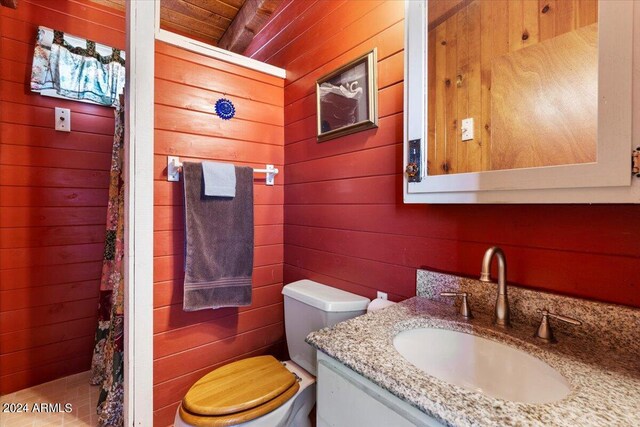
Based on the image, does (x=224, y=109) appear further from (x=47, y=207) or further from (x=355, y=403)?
(x=355, y=403)

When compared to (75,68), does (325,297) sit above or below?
below

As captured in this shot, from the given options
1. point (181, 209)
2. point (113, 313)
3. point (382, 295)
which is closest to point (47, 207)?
point (113, 313)

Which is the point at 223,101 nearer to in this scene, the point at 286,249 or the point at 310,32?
the point at 310,32

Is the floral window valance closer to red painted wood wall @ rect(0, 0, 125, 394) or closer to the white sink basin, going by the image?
red painted wood wall @ rect(0, 0, 125, 394)

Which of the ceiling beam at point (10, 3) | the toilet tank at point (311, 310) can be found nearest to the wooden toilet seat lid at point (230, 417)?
the toilet tank at point (311, 310)

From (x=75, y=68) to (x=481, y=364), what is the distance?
257 cm

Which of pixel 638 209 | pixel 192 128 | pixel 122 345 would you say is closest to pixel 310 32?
pixel 192 128

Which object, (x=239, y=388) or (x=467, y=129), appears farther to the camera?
(x=239, y=388)

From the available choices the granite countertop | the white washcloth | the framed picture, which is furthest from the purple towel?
the granite countertop

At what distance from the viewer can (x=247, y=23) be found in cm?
196

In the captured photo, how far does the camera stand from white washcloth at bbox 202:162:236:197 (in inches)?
55.2

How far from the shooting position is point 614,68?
582 millimetres

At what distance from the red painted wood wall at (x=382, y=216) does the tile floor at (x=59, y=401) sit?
1347 mm

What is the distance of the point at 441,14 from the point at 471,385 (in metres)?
1.17
